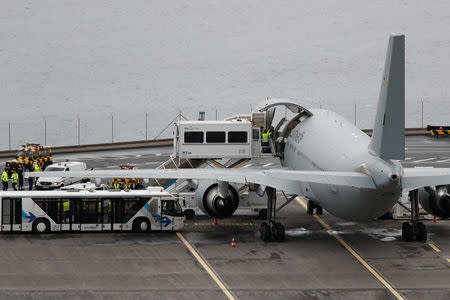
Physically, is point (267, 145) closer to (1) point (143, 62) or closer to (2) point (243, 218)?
(2) point (243, 218)

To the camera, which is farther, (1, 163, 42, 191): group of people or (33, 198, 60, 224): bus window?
(1, 163, 42, 191): group of people

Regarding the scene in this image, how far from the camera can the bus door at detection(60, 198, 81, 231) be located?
57000 mm

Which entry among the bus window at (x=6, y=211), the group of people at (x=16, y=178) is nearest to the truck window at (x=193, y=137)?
the bus window at (x=6, y=211)

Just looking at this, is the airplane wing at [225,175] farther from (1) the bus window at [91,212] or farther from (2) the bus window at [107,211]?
(1) the bus window at [91,212]

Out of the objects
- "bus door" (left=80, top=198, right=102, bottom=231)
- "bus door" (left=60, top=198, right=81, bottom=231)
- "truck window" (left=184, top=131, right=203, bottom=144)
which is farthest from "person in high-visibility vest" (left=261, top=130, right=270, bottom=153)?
"bus door" (left=60, top=198, right=81, bottom=231)

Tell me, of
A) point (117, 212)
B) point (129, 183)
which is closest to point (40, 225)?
point (117, 212)

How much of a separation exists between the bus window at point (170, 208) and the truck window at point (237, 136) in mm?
8016

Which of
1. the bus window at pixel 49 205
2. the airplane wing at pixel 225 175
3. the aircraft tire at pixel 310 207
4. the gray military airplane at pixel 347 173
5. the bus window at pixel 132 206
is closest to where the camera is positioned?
the gray military airplane at pixel 347 173

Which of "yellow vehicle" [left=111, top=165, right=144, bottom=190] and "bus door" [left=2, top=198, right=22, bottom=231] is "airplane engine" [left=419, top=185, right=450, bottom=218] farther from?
"bus door" [left=2, top=198, right=22, bottom=231]

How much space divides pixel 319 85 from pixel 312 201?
11255cm

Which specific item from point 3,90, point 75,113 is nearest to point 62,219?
point 75,113

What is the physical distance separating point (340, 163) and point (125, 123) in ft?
322

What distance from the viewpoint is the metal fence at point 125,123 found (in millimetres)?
136250

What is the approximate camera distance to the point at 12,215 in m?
56.7
